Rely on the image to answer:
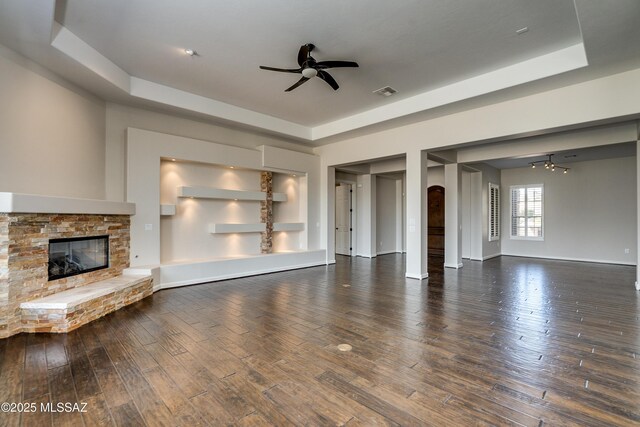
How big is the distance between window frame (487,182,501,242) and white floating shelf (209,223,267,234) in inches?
265

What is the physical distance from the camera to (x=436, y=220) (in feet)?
34.8

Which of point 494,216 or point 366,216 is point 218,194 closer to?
point 366,216

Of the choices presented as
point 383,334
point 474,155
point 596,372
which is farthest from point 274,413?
point 474,155

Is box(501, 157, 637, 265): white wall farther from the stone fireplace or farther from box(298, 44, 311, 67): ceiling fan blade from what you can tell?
the stone fireplace

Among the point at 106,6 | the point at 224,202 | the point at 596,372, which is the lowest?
the point at 596,372

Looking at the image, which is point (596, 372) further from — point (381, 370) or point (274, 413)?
point (274, 413)

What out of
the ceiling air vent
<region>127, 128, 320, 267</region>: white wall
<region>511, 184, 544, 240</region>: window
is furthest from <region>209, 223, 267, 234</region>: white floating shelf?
<region>511, 184, 544, 240</region>: window

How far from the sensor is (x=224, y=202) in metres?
6.69

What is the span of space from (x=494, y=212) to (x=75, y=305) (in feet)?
33.8

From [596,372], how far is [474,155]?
597 centimetres

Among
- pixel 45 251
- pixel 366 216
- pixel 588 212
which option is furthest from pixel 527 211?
pixel 45 251

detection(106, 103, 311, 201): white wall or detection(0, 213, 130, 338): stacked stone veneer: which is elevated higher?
detection(106, 103, 311, 201): white wall

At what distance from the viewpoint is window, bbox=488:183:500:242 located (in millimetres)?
9398

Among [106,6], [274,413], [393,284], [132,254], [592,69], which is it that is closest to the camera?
[274,413]
